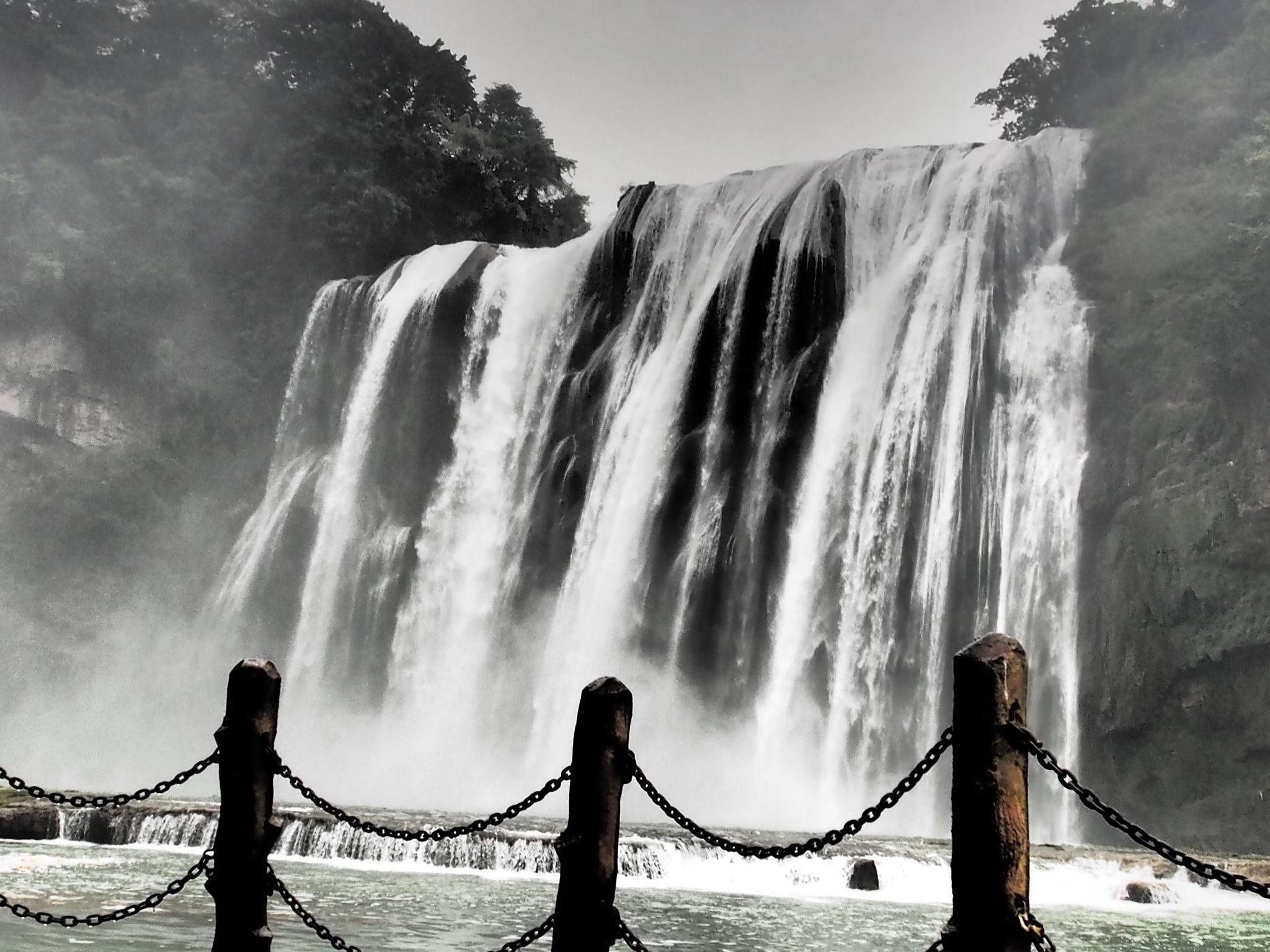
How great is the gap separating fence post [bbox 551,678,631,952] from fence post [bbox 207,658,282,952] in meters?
1.24

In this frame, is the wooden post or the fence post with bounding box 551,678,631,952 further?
the fence post with bounding box 551,678,631,952

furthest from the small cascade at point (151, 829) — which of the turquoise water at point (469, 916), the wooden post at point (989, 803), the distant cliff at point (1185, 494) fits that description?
the wooden post at point (989, 803)

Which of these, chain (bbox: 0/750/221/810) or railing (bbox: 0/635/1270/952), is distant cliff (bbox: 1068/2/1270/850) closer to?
railing (bbox: 0/635/1270/952)

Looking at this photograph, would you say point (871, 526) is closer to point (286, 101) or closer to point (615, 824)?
point (615, 824)

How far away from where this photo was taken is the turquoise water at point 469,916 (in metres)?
8.62

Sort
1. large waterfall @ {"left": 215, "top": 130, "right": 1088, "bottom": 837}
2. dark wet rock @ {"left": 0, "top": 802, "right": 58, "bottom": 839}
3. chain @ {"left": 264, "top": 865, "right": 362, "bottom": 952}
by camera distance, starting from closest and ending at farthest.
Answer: chain @ {"left": 264, "top": 865, "right": 362, "bottom": 952}
dark wet rock @ {"left": 0, "top": 802, "right": 58, "bottom": 839}
large waterfall @ {"left": 215, "top": 130, "right": 1088, "bottom": 837}

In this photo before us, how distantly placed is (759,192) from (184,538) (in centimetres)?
1698

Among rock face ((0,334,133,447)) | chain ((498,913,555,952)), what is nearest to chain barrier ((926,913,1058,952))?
chain ((498,913,555,952))

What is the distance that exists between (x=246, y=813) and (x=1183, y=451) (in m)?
15.7

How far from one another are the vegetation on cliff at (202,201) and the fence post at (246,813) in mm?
28486

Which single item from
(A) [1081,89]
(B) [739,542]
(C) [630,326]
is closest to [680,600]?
(B) [739,542]

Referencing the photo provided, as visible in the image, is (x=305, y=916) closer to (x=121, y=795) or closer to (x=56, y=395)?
(x=121, y=795)

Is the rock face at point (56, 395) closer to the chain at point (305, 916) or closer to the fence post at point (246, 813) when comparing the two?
the fence post at point (246, 813)

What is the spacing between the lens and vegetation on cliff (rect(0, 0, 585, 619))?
33.0 metres
